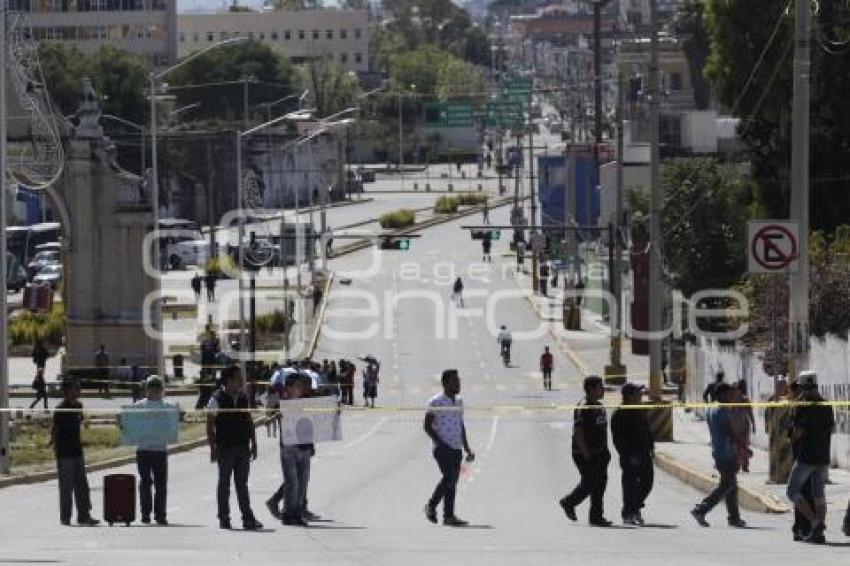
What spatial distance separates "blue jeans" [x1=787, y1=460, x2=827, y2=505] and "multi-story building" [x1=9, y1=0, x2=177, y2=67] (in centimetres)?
15484

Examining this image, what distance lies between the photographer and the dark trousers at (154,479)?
26312mm

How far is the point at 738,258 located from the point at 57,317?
2215 cm

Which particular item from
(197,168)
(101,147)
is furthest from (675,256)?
(197,168)

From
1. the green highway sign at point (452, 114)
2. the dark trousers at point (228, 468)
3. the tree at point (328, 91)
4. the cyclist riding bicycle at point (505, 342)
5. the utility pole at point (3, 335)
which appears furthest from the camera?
the tree at point (328, 91)

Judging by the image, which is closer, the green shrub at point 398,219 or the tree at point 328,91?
the green shrub at point 398,219

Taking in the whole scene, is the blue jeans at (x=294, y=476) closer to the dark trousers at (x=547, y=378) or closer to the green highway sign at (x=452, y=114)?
the dark trousers at (x=547, y=378)

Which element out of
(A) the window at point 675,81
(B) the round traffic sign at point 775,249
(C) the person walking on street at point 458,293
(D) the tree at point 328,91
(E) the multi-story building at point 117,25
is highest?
(E) the multi-story building at point 117,25

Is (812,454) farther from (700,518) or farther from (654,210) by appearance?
(654,210)

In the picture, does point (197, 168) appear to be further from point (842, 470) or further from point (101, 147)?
point (842, 470)

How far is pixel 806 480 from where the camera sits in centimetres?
2408

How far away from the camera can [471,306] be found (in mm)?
92500

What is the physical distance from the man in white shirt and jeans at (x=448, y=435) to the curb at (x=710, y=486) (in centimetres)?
463

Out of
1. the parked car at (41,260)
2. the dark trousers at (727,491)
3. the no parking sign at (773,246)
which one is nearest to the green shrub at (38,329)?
the parked car at (41,260)

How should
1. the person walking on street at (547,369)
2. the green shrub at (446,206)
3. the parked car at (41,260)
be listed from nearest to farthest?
the person walking on street at (547,369)
the parked car at (41,260)
the green shrub at (446,206)
